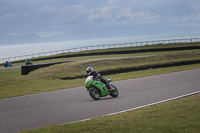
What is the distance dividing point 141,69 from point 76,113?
2212 centimetres

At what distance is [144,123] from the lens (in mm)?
8242

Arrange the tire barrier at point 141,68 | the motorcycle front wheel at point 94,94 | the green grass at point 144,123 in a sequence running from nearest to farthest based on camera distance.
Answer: the green grass at point 144,123
the motorcycle front wheel at point 94,94
the tire barrier at point 141,68

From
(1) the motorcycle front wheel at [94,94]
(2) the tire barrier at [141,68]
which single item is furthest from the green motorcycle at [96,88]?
(2) the tire barrier at [141,68]

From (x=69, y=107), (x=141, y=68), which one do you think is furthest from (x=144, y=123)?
(x=141, y=68)

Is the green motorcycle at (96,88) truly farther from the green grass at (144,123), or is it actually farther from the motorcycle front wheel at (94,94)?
the green grass at (144,123)

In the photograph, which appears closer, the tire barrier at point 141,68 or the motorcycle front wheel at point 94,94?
the motorcycle front wheel at point 94,94

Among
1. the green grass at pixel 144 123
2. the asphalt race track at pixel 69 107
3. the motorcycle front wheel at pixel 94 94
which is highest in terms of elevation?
the motorcycle front wheel at pixel 94 94

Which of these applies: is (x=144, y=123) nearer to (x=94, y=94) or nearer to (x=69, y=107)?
(x=69, y=107)

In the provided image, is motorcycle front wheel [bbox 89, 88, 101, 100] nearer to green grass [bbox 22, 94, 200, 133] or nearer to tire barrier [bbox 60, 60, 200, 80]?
green grass [bbox 22, 94, 200, 133]

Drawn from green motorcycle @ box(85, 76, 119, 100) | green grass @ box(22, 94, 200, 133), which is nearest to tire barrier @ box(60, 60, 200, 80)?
green motorcycle @ box(85, 76, 119, 100)

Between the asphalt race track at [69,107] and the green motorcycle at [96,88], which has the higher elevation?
the green motorcycle at [96,88]

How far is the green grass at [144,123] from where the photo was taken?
24.7ft

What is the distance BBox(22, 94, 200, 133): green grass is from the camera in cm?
753

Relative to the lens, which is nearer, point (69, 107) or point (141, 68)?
point (69, 107)
